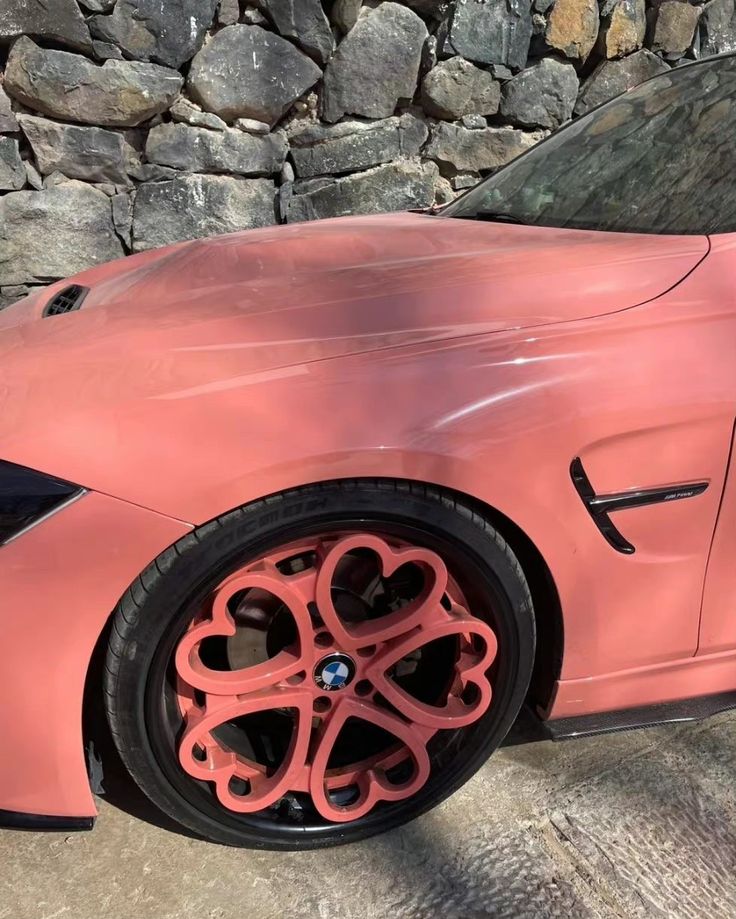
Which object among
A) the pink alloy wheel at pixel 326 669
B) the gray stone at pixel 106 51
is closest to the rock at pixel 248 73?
the gray stone at pixel 106 51

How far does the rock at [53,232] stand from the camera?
13.9 ft

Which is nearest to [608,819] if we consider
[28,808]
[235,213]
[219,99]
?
[28,808]

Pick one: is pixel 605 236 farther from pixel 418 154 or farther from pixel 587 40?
pixel 587 40

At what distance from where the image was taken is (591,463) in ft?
4.64

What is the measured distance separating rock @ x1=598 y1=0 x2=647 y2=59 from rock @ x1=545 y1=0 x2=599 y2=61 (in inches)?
3.4

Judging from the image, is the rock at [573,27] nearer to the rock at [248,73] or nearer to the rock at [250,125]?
the rock at [248,73]

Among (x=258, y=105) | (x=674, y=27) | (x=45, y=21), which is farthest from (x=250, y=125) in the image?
(x=674, y=27)

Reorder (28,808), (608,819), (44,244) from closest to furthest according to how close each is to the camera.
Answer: (28,808) → (608,819) → (44,244)

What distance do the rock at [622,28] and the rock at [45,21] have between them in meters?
3.52

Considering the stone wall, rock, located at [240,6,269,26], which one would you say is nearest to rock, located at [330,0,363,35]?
the stone wall

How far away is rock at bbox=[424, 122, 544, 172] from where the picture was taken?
16.6 feet

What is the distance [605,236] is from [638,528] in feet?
2.42

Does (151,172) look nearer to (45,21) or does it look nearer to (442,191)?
(45,21)

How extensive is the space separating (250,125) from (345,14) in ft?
2.90
